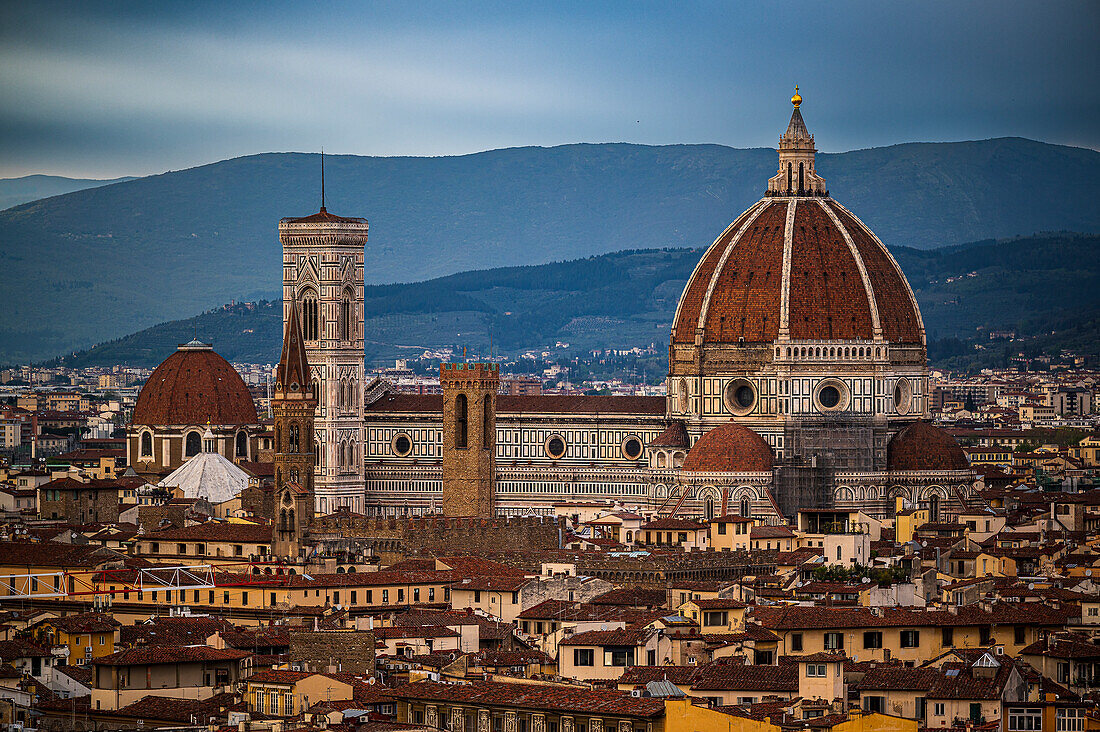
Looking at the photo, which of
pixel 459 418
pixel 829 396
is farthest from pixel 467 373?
pixel 829 396

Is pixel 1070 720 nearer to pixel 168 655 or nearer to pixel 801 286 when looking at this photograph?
pixel 168 655

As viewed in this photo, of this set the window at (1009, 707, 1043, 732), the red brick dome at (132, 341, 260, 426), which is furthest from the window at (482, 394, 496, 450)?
the window at (1009, 707, 1043, 732)

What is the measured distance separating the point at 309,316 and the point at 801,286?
22297mm

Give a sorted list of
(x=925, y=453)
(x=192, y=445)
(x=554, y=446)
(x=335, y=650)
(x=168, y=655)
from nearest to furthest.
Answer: (x=168, y=655)
(x=335, y=650)
(x=925, y=453)
(x=554, y=446)
(x=192, y=445)

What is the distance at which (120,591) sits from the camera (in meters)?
77.3

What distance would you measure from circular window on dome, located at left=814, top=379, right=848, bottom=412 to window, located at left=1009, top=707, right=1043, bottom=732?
6681cm

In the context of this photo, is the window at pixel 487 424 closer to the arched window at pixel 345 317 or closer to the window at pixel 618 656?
the arched window at pixel 345 317

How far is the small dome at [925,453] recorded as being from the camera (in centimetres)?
11281

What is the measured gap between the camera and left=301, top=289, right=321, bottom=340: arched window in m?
124

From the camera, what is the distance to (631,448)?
11956cm

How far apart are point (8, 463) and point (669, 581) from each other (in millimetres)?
85296

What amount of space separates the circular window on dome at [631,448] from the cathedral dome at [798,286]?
177 inches

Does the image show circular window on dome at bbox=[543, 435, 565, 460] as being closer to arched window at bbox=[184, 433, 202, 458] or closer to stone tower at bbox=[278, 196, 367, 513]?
stone tower at bbox=[278, 196, 367, 513]

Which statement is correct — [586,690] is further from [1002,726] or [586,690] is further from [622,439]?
[622,439]
